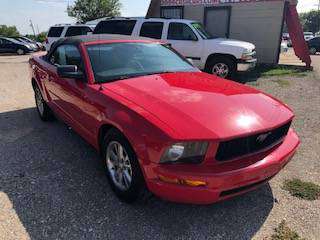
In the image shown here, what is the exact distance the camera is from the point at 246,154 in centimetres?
299

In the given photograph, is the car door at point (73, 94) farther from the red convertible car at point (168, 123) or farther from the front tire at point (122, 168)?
the front tire at point (122, 168)

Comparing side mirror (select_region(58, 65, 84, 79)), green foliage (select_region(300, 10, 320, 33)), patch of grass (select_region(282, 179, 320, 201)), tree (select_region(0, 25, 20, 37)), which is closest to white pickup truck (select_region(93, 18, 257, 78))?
patch of grass (select_region(282, 179, 320, 201))

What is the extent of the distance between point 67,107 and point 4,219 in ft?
5.94

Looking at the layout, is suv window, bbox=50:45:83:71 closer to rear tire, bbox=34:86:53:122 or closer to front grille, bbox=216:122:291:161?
rear tire, bbox=34:86:53:122

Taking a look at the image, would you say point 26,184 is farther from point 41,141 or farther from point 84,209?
point 41,141

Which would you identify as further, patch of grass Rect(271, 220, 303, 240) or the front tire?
the front tire

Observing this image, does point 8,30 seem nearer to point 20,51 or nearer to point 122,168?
point 20,51

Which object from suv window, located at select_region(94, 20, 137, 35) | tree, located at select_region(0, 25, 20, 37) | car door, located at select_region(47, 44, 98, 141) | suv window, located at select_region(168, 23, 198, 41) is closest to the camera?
car door, located at select_region(47, 44, 98, 141)

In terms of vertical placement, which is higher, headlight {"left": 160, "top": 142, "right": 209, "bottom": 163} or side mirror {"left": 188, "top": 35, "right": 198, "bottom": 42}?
headlight {"left": 160, "top": 142, "right": 209, "bottom": 163}

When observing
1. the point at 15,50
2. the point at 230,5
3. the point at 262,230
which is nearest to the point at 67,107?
the point at 262,230

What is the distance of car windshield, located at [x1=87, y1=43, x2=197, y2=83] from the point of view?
161 inches

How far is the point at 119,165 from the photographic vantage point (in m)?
3.51

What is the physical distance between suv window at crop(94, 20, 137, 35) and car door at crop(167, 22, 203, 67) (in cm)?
133

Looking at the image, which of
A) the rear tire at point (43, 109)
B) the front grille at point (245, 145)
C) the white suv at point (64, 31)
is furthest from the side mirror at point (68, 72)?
the white suv at point (64, 31)
